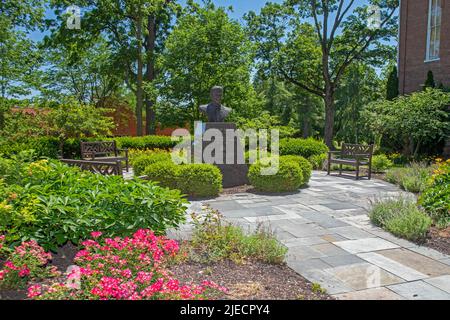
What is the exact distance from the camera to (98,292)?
8.40ft

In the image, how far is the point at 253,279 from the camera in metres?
3.45

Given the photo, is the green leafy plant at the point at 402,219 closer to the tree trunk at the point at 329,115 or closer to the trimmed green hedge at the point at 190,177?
the trimmed green hedge at the point at 190,177

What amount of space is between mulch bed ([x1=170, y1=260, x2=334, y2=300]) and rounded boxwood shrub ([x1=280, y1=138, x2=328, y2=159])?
29.9 ft

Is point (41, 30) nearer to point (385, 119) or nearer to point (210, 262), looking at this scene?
point (385, 119)

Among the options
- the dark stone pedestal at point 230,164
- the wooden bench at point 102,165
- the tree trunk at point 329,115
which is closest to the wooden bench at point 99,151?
the dark stone pedestal at point 230,164

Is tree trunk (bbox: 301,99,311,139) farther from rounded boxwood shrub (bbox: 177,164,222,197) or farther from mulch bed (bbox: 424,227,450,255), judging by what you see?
mulch bed (bbox: 424,227,450,255)

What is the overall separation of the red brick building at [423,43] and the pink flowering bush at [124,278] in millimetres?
15450

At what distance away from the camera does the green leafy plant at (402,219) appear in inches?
190

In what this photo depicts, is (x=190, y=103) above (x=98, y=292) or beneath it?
above

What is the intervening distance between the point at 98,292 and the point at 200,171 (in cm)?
479

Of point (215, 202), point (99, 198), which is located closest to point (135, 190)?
point (99, 198)

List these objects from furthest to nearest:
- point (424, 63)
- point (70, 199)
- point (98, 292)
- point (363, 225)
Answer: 1. point (424, 63)
2. point (363, 225)
3. point (70, 199)
4. point (98, 292)

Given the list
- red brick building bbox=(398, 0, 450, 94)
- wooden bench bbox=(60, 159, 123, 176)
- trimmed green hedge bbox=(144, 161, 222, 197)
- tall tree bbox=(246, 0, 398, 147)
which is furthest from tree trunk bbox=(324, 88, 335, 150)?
wooden bench bbox=(60, 159, 123, 176)
